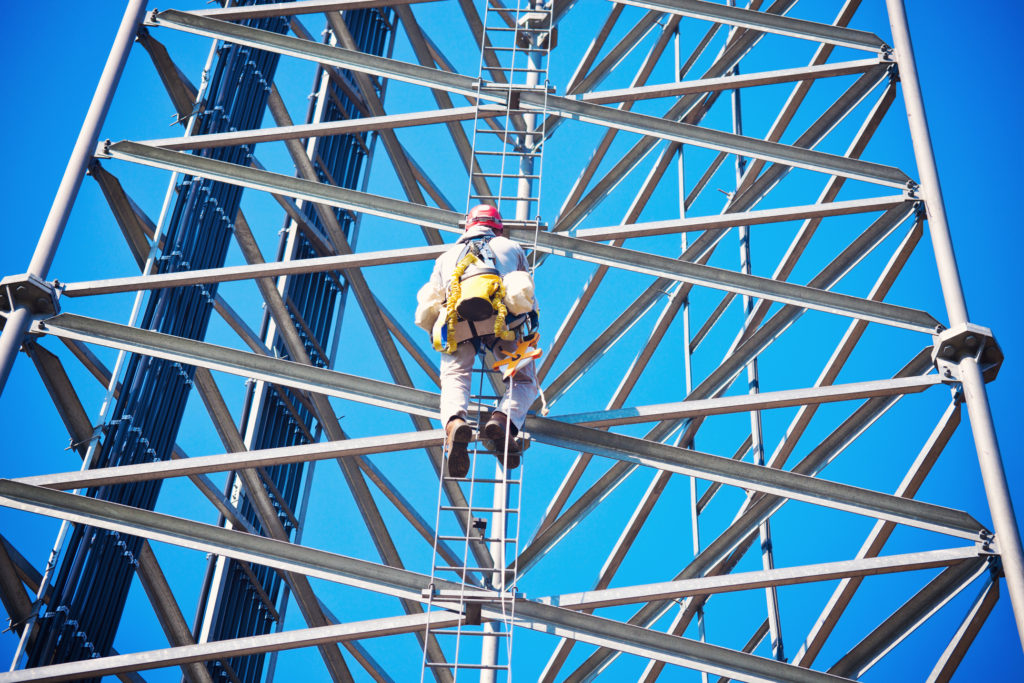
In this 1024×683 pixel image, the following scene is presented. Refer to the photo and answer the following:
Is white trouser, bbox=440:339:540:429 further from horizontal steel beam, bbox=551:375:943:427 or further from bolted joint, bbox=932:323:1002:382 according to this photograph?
bolted joint, bbox=932:323:1002:382

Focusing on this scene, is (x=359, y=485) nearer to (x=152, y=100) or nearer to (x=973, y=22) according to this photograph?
(x=152, y=100)

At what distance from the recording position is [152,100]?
134ft

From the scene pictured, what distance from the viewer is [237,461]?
35.1 ft

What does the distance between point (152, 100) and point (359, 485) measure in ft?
99.6

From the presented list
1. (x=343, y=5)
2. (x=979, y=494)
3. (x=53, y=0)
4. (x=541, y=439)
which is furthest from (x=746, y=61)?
(x=541, y=439)

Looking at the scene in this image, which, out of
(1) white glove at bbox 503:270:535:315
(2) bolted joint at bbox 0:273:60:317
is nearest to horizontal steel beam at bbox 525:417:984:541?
(1) white glove at bbox 503:270:535:315

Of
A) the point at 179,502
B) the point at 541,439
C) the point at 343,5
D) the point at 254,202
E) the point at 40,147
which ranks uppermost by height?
the point at 254,202

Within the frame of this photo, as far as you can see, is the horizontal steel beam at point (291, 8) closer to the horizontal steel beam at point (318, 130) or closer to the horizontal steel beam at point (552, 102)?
the horizontal steel beam at point (552, 102)

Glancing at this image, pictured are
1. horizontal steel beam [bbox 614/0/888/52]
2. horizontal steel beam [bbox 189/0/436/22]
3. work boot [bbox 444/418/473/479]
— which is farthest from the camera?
horizontal steel beam [bbox 189/0/436/22]

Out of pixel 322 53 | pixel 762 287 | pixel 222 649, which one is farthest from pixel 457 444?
pixel 322 53

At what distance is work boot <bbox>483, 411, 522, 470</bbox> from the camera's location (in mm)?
10156

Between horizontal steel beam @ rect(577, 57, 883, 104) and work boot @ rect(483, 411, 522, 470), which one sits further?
horizontal steel beam @ rect(577, 57, 883, 104)

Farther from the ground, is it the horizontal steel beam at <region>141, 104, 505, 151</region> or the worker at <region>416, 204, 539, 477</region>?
the horizontal steel beam at <region>141, 104, 505, 151</region>

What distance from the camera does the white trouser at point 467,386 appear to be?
1030 cm
